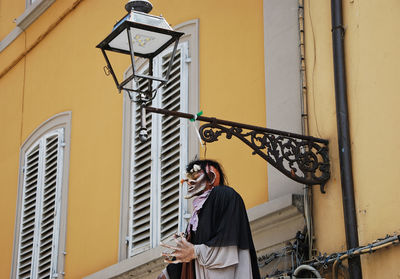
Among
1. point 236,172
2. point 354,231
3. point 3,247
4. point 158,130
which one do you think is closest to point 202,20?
point 158,130

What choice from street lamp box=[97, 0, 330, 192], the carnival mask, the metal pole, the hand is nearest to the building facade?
street lamp box=[97, 0, 330, 192]

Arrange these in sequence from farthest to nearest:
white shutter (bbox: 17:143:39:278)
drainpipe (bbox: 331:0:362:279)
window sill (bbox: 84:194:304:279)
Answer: white shutter (bbox: 17:143:39:278) → window sill (bbox: 84:194:304:279) → drainpipe (bbox: 331:0:362:279)

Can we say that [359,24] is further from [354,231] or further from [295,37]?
[354,231]

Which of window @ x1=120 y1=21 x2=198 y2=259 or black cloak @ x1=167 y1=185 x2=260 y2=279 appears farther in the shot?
Answer: window @ x1=120 y1=21 x2=198 y2=259

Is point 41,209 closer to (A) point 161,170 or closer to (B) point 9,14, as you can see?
(A) point 161,170

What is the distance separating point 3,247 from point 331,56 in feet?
19.5

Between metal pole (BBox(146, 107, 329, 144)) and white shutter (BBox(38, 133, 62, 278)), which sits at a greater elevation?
white shutter (BBox(38, 133, 62, 278))

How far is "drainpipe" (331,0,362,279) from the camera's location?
7180 millimetres

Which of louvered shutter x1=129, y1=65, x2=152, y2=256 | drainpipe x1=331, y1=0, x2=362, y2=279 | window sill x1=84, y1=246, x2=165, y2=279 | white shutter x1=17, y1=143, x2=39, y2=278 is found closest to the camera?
drainpipe x1=331, y1=0, x2=362, y2=279

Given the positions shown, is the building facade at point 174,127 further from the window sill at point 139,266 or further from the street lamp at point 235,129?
the street lamp at point 235,129

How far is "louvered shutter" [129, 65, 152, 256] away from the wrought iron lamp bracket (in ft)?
7.80

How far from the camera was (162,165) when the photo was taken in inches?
379

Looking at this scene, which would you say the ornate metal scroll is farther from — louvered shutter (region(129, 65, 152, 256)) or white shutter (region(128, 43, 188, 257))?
louvered shutter (region(129, 65, 152, 256))

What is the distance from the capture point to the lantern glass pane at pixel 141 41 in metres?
7.53
